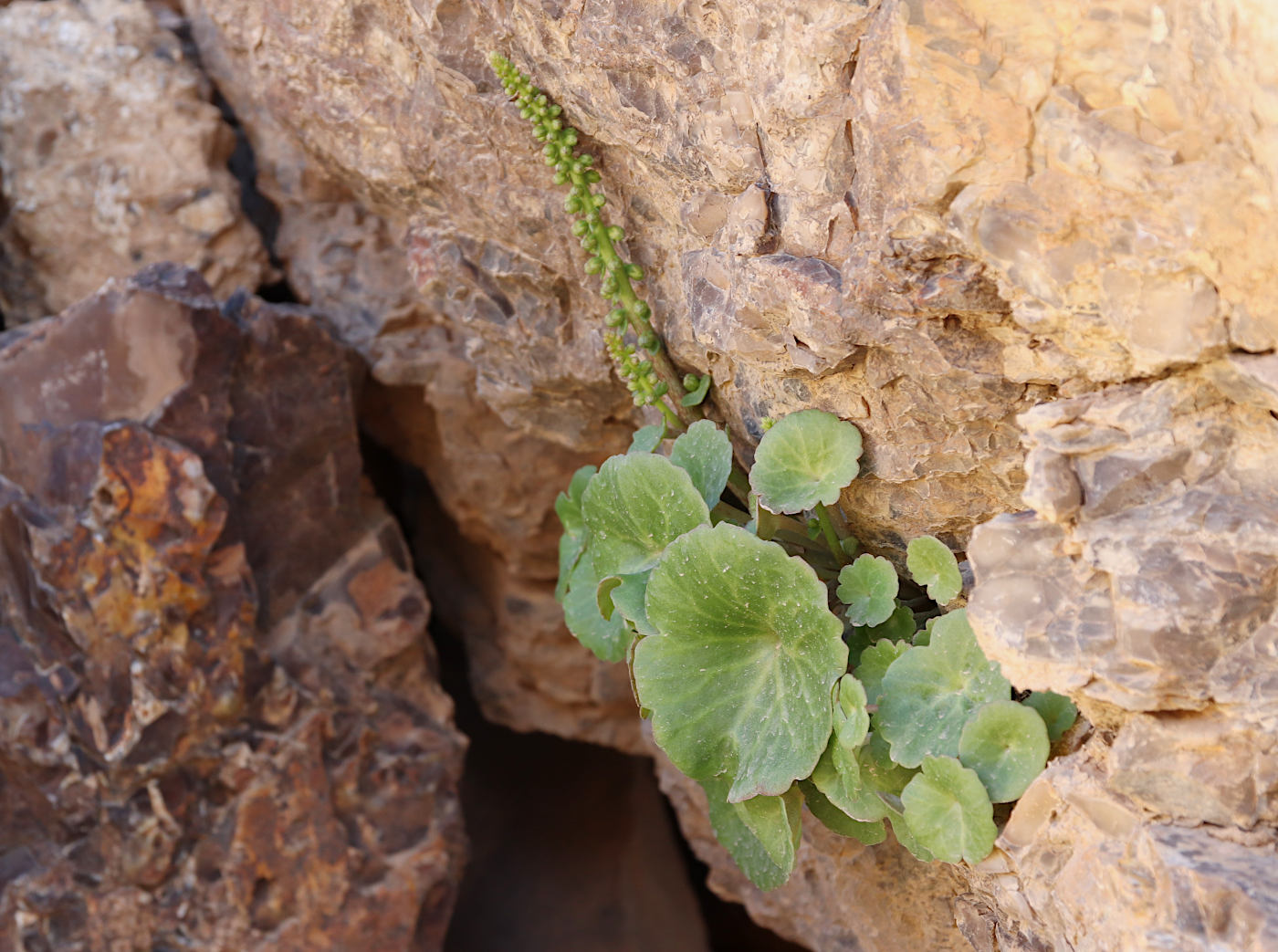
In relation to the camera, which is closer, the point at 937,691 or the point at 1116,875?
the point at 1116,875

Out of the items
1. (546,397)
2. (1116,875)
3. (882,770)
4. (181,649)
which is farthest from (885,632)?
(181,649)

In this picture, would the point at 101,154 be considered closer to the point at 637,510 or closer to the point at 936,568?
the point at 637,510

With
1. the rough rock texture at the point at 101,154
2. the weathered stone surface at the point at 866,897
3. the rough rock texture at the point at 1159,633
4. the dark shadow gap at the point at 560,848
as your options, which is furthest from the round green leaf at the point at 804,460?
the dark shadow gap at the point at 560,848

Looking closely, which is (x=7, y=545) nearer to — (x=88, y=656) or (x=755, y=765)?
(x=88, y=656)

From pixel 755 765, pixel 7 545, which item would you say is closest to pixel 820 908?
pixel 755 765

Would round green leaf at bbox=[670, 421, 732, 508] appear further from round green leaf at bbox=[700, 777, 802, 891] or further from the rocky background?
round green leaf at bbox=[700, 777, 802, 891]
